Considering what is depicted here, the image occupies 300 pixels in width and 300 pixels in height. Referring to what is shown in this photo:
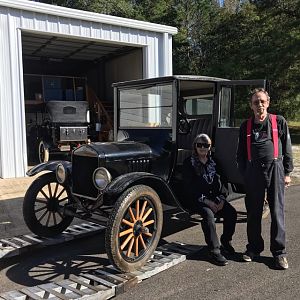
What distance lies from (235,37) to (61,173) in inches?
820

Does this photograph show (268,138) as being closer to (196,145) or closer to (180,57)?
(196,145)

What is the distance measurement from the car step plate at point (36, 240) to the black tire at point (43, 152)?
7362 mm

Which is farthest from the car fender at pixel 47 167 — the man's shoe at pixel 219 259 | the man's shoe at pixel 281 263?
the man's shoe at pixel 281 263

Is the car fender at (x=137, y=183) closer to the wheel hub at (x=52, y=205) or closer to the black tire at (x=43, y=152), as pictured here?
the wheel hub at (x=52, y=205)

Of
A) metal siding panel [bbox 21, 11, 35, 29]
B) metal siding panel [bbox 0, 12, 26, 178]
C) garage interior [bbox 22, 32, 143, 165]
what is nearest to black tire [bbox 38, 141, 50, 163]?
garage interior [bbox 22, 32, 143, 165]

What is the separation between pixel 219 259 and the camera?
13.4ft

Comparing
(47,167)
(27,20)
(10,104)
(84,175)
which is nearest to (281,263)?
(84,175)

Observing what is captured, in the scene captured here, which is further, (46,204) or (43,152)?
(43,152)

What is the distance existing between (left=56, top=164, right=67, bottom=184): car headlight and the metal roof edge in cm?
580

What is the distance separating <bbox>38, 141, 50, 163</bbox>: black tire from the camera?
40.8 feet

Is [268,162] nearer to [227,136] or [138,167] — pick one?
[227,136]

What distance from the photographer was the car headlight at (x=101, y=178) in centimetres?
412

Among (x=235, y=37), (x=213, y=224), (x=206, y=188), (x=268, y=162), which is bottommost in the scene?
(x=213, y=224)

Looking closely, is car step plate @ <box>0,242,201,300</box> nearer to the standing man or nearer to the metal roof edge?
the standing man
